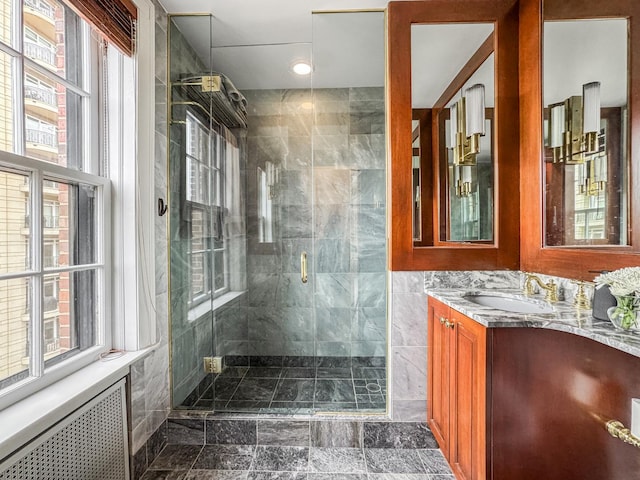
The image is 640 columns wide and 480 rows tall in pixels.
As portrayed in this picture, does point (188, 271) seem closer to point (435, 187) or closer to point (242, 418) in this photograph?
point (242, 418)

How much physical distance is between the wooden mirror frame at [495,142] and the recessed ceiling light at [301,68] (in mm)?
645

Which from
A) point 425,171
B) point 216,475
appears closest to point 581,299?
point 425,171

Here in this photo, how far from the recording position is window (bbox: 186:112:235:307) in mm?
2107

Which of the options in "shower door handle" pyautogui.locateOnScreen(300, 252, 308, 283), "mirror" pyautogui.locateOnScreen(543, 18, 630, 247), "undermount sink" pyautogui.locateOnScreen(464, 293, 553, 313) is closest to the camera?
"mirror" pyautogui.locateOnScreen(543, 18, 630, 247)

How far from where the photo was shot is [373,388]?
2.08m

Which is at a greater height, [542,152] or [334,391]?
[542,152]

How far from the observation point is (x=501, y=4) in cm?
180

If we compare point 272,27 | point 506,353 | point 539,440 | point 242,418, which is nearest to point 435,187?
point 506,353

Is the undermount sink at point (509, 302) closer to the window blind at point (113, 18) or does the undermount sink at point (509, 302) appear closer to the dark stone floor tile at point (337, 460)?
the dark stone floor tile at point (337, 460)

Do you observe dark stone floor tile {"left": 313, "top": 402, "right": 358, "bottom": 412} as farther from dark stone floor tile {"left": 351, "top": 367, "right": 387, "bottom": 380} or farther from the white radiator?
the white radiator

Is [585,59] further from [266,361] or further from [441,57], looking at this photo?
[266,361]

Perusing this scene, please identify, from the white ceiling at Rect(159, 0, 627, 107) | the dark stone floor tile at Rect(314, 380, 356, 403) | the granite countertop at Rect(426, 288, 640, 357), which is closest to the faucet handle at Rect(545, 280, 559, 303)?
the granite countertop at Rect(426, 288, 640, 357)

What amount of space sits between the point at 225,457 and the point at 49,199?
1571 millimetres

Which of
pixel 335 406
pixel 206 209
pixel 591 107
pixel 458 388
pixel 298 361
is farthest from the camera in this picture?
pixel 298 361
